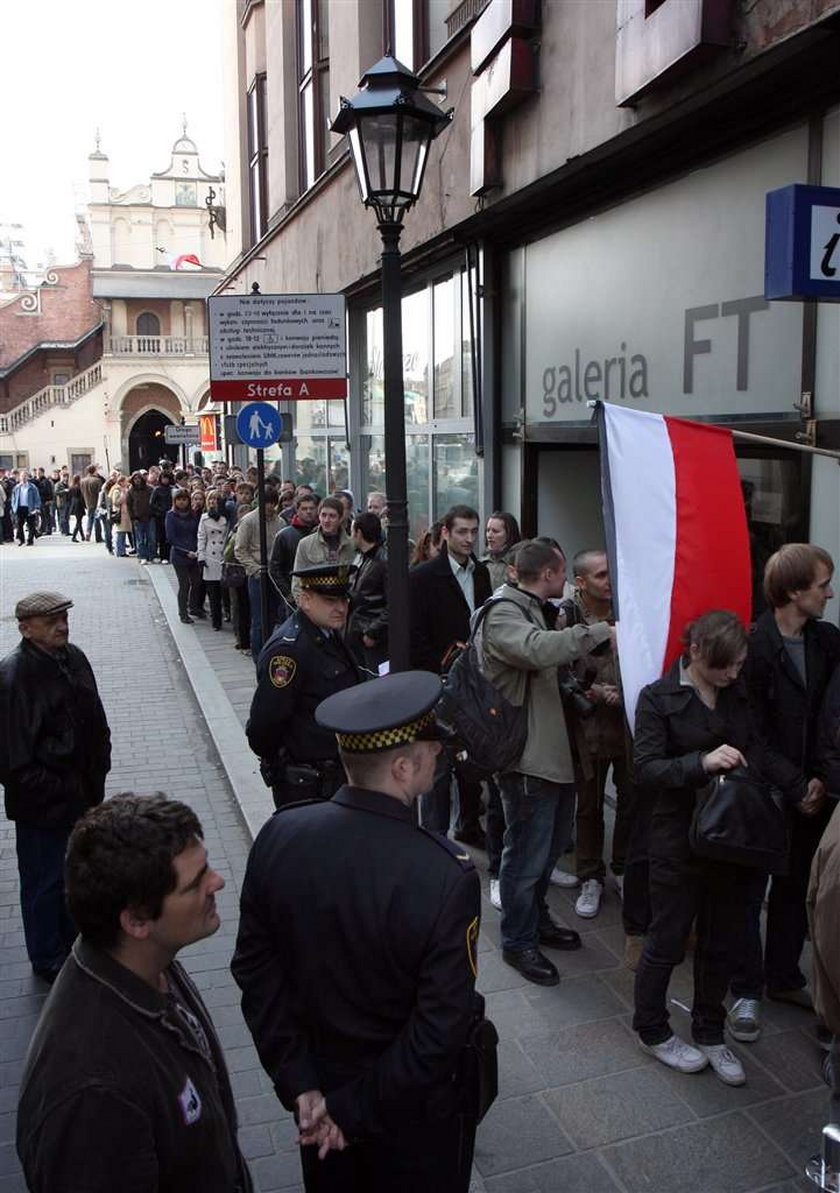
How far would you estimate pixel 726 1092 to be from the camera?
382 cm

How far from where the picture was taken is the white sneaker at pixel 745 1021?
413 centimetres

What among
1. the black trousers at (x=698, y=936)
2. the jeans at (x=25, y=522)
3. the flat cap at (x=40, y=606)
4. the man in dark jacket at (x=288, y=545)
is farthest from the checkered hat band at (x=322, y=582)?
the jeans at (x=25, y=522)

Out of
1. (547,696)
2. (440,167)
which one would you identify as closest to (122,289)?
(440,167)

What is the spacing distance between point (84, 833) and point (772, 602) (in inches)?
122

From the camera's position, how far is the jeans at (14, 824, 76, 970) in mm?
4656

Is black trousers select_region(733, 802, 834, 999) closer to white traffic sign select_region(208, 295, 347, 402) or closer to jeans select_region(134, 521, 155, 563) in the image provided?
white traffic sign select_region(208, 295, 347, 402)

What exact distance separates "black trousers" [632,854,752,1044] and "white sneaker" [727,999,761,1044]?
0.20 meters

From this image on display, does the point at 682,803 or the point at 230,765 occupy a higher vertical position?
the point at 682,803

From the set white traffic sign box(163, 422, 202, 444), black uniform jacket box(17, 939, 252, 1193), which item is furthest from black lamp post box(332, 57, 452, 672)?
white traffic sign box(163, 422, 202, 444)

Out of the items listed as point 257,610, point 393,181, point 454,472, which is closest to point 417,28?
point 454,472

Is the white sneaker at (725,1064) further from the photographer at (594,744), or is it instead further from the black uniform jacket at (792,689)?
the photographer at (594,744)

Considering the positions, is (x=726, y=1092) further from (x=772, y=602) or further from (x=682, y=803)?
(x=772, y=602)

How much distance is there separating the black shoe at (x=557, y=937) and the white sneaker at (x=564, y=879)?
24.3 inches

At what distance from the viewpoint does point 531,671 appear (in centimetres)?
459
